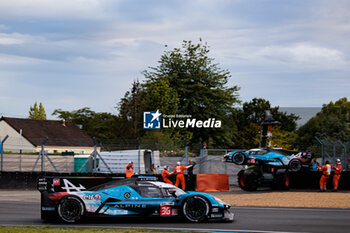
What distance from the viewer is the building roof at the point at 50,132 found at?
239 feet

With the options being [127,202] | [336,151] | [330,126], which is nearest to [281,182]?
[336,151]

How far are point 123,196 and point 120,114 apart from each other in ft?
143

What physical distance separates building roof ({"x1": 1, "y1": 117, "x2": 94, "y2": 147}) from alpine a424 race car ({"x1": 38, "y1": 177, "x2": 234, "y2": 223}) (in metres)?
59.7

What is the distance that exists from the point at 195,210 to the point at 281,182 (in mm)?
15215

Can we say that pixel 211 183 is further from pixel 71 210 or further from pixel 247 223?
pixel 71 210

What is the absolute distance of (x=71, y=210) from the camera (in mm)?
12469

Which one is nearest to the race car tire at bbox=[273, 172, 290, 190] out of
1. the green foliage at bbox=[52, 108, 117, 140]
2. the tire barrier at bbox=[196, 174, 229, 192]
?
the tire barrier at bbox=[196, 174, 229, 192]

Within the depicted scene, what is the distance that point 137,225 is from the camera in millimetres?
12219

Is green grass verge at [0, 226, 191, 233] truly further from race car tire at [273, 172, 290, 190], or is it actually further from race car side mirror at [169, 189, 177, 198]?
race car tire at [273, 172, 290, 190]

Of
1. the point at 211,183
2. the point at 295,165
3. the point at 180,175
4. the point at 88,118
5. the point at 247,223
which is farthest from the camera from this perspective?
the point at 88,118

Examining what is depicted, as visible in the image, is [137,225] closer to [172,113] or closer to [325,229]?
[325,229]

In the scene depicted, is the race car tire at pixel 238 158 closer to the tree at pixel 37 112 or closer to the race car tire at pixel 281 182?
the race car tire at pixel 281 182

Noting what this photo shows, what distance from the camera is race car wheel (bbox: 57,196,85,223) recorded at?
12375 millimetres

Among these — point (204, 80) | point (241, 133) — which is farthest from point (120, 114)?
point (241, 133)
